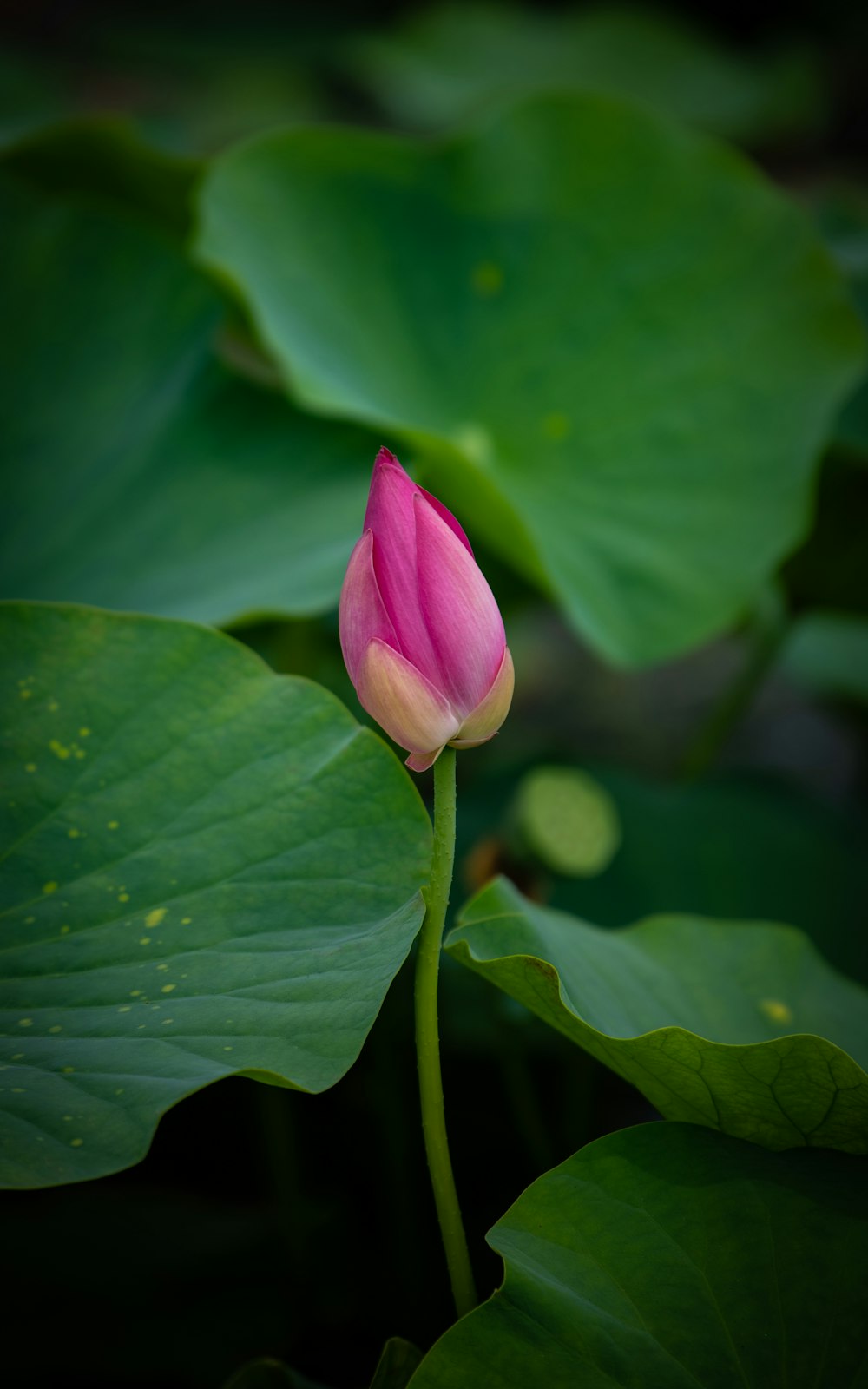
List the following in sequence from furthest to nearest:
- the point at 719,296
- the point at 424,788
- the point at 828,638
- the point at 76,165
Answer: the point at 828,638
the point at 424,788
the point at 76,165
the point at 719,296

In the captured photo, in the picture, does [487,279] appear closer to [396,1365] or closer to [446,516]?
[446,516]

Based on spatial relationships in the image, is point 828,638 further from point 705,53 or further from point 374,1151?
point 705,53

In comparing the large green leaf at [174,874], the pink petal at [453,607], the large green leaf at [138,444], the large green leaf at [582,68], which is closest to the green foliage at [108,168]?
the large green leaf at [138,444]

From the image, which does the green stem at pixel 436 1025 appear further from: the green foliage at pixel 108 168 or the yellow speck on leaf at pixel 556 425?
the green foliage at pixel 108 168

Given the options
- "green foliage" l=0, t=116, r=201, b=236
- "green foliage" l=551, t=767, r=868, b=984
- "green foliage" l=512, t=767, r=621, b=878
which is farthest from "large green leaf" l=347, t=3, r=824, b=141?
"green foliage" l=512, t=767, r=621, b=878

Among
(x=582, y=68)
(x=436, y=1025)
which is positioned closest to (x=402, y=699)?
(x=436, y=1025)

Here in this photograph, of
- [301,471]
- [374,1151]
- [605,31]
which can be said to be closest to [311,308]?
[301,471]
